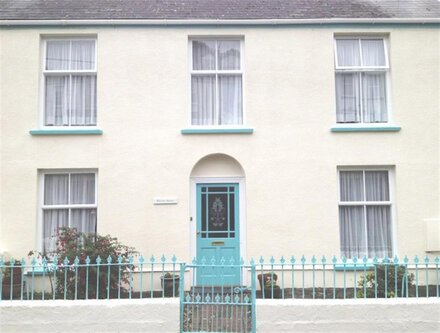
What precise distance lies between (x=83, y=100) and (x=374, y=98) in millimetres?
6883

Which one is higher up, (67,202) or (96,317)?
(67,202)

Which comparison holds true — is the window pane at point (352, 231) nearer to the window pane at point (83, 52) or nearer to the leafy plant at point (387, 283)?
the leafy plant at point (387, 283)

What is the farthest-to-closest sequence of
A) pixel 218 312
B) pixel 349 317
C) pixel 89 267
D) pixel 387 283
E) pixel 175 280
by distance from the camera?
pixel 175 280 → pixel 387 283 → pixel 89 267 → pixel 218 312 → pixel 349 317

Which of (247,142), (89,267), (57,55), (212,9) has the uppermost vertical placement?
(212,9)

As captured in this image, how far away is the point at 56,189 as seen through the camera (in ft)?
35.1

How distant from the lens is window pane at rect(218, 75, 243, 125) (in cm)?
1093

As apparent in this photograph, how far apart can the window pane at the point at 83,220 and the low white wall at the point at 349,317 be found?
5185 millimetres

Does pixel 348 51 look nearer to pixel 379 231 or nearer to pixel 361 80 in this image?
pixel 361 80

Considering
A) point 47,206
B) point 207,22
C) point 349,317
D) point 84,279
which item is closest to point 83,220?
point 47,206

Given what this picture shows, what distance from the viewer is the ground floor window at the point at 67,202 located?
10586 millimetres

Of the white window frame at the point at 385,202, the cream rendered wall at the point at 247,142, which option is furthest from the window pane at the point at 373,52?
the white window frame at the point at 385,202

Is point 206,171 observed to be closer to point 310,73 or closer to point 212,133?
point 212,133

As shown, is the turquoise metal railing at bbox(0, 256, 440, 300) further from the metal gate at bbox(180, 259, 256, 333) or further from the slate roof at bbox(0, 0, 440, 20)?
the slate roof at bbox(0, 0, 440, 20)

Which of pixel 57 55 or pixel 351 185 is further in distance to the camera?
pixel 57 55
